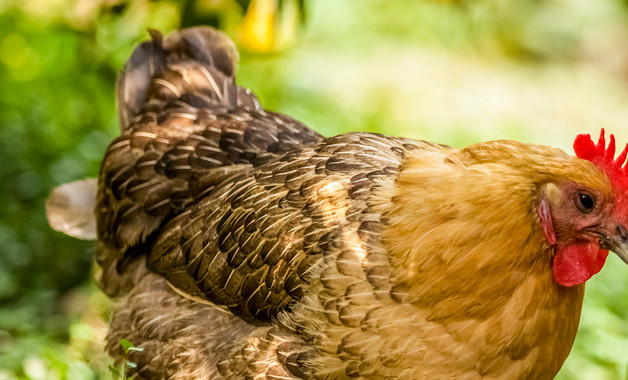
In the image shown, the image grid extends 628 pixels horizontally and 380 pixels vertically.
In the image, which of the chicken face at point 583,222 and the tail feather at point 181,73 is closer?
the chicken face at point 583,222

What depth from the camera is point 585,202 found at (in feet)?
8.17

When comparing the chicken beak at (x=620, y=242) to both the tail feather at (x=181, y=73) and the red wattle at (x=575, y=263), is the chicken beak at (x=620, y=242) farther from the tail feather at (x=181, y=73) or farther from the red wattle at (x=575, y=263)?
the tail feather at (x=181, y=73)

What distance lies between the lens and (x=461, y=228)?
2.57m

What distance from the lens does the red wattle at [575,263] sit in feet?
8.18

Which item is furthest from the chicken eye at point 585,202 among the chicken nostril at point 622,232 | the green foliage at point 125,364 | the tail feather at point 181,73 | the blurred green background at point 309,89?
the tail feather at point 181,73

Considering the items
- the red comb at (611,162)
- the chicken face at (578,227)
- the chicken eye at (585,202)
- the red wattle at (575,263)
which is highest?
the red comb at (611,162)

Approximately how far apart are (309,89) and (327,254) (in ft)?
14.5

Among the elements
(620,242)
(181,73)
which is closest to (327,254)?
(620,242)

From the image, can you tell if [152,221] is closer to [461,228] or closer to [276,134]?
[276,134]

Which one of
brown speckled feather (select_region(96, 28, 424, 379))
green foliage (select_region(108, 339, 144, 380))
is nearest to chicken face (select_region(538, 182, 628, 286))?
brown speckled feather (select_region(96, 28, 424, 379))

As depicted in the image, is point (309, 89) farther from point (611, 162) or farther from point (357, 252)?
point (611, 162)

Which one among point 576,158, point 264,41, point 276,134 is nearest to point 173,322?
point 276,134

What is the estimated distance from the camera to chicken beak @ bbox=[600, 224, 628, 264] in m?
2.45

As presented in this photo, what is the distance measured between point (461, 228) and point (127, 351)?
1.51 meters
